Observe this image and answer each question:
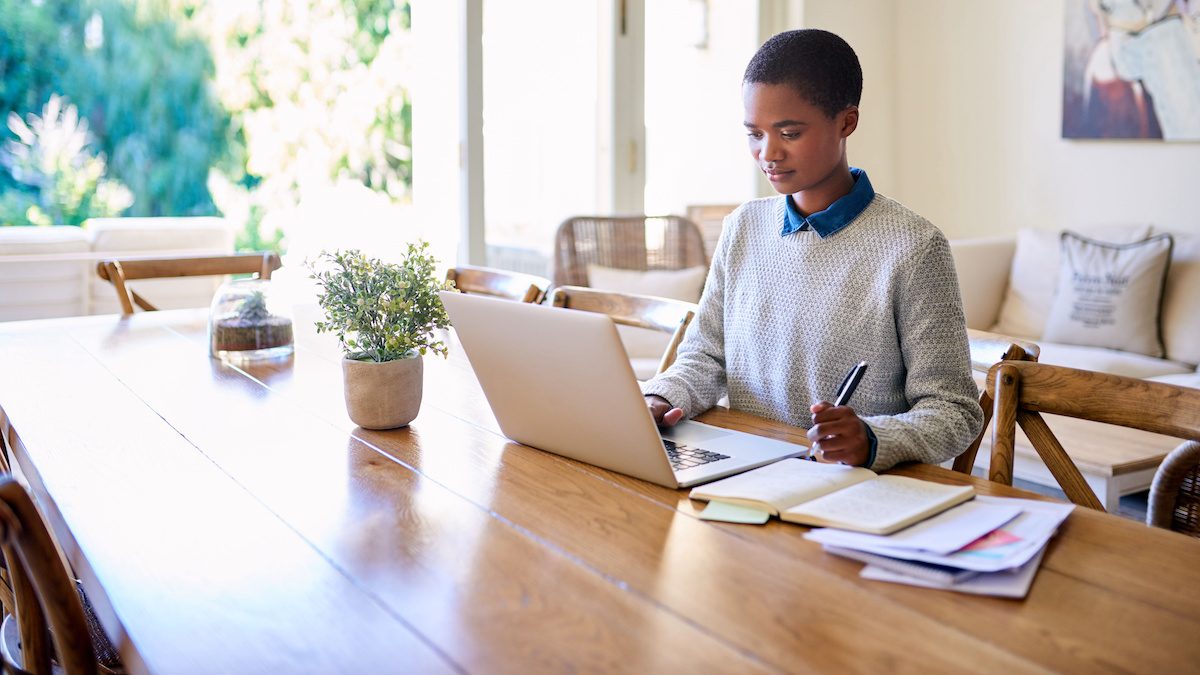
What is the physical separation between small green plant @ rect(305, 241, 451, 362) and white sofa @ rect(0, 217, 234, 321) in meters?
2.95

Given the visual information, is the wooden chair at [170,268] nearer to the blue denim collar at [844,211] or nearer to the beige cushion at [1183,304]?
the blue denim collar at [844,211]

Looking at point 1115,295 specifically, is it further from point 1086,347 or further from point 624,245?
point 624,245

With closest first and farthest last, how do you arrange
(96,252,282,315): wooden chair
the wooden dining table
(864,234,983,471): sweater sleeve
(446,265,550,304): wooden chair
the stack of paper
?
the wooden dining table → the stack of paper → (864,234,983,471): sweater sleeve → (446,265,550,304): wooden chair → (96,252,282,315): wooden chair

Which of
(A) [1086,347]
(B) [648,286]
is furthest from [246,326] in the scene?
(A) [1086,347]

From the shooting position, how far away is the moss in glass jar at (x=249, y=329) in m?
1.82

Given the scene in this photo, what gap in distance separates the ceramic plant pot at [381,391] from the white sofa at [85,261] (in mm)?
2982

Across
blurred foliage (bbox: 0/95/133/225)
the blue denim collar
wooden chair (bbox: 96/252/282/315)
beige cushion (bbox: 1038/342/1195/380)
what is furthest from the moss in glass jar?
blurred foliage (bbox: 0/95/133/225)

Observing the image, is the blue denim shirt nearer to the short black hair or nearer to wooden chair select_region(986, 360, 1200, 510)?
the short black hair

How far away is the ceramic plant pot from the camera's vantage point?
1276mm

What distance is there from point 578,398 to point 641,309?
0.81 metres

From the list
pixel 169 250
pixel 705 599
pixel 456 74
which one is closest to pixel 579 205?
pixel 456 74

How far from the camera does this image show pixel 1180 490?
3.95 ft

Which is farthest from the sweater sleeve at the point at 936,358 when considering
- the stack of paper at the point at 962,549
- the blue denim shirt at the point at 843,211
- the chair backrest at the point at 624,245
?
the chair backrest at the point at 624,245

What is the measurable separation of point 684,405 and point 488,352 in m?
0.30
